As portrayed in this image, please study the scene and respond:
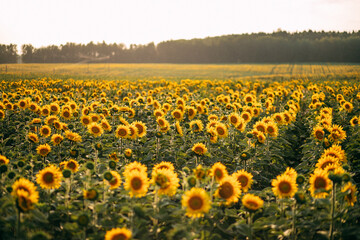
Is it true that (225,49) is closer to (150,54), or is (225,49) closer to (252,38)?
(252,38)

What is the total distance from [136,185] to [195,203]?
69 centimetres

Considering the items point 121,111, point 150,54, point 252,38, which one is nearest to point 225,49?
point 252,38

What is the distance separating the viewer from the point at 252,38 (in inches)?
3752

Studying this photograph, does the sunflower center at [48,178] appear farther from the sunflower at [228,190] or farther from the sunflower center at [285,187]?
the sunflower center at [285,187]

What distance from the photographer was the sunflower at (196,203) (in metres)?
2.47

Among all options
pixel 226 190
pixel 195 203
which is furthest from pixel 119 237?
pixel 226 190

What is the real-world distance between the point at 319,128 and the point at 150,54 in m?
98.0

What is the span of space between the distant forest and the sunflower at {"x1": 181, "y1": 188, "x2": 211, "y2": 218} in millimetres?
83126

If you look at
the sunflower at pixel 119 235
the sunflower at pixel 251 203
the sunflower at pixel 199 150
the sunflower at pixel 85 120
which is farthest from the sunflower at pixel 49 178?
the sunflower at pixel 85 120

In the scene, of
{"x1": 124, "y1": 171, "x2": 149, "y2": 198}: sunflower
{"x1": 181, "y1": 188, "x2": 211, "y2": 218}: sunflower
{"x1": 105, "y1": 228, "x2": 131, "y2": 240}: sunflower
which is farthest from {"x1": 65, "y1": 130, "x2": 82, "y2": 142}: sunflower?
{"x1": 181, "y1": 188, "x2": 211, "y2": 218}: sunflower

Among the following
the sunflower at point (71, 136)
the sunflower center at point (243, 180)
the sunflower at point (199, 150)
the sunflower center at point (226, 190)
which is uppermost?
the sunflower at point (71, 136)

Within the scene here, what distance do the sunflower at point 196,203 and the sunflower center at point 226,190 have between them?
1.28ft

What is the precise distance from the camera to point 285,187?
2.94 meters

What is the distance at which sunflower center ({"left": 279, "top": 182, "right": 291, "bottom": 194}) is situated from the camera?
293 cm
